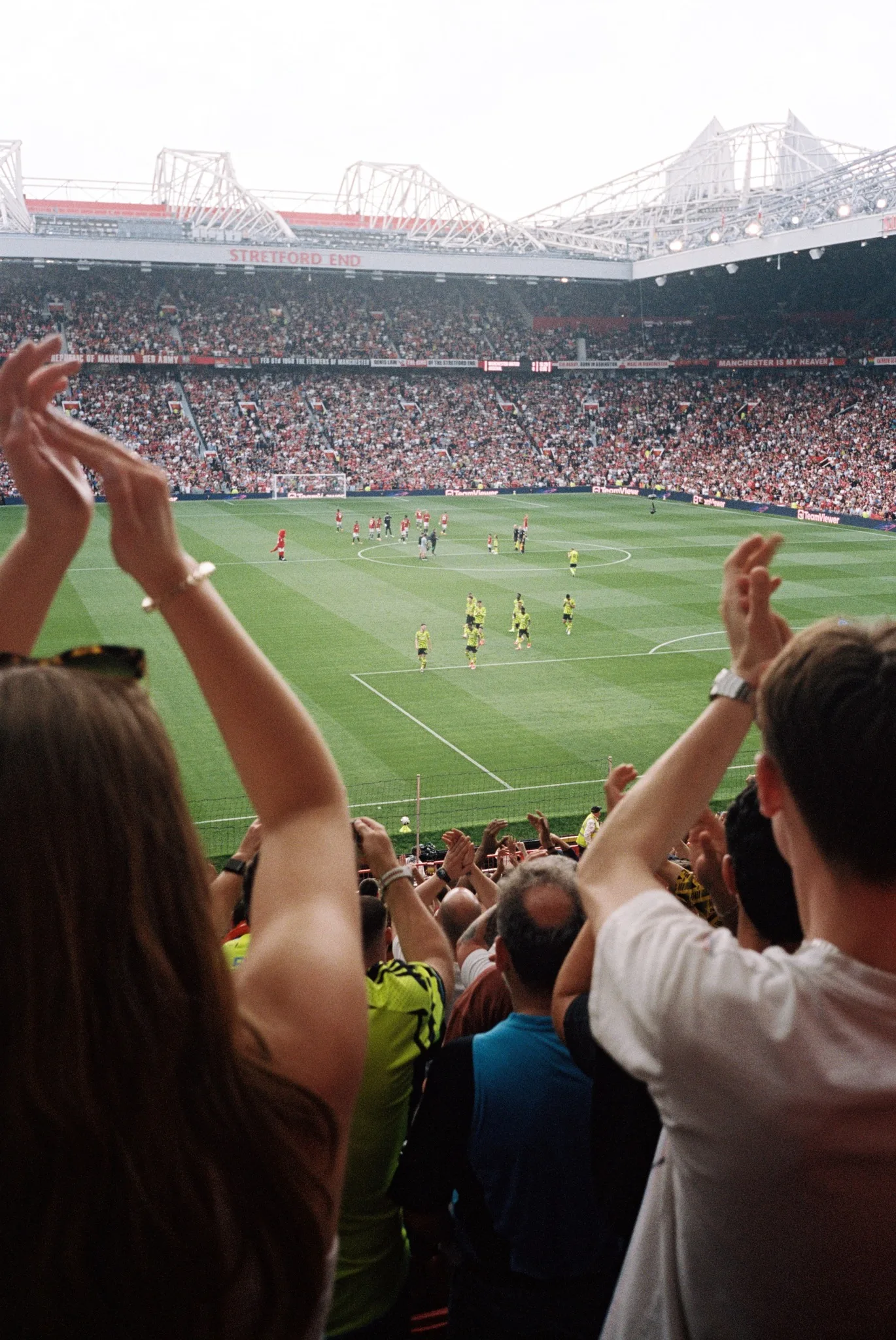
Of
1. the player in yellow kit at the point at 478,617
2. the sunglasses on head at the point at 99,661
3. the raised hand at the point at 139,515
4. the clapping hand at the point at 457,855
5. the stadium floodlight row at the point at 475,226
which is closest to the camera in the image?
the sunglasses on head at the point at 99,661

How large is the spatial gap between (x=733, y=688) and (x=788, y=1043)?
83 centimetres

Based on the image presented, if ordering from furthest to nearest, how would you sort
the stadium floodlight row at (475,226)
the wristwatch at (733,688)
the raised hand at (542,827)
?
the stadium floodlight row at (475,226) → the raised hand at (542,827) → the wristwatch at (733,688)

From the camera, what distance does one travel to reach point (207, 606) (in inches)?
77.7

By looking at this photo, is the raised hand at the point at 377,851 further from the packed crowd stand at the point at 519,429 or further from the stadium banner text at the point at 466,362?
the stadium banner text at the point at 466,362

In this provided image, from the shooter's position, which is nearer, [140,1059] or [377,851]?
[140,1059]

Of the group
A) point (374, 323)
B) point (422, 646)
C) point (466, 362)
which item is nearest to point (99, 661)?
point (422, 646)

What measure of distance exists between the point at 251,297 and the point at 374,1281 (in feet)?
246

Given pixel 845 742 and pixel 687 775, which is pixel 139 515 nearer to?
pixel 687 775

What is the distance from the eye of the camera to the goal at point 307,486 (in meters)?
59.5

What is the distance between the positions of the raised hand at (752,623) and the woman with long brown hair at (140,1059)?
3.76 feet

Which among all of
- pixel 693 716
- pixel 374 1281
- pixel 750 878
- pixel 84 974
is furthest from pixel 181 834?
pixel 693 716

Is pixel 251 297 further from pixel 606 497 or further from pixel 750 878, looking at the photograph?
pixel 750 878

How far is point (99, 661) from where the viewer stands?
5.39 feet

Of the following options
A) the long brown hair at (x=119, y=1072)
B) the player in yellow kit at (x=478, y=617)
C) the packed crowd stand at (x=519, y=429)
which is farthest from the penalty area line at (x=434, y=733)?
the packed crowd stand at (x=519, y=429)
